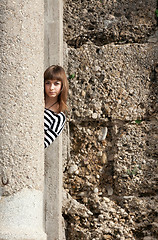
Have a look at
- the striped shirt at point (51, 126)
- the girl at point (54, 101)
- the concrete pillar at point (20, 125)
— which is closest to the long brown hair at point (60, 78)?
the girl at point (54, 101)

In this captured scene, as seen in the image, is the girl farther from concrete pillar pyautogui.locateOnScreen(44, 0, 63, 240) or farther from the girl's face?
concrete pillar pyautogui.locateOnScreen(44, 0, 63, 240)

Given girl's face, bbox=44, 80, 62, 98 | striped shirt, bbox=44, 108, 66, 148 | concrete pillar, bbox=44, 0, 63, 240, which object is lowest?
concrete pillar, bbox=44, 0, 63, 240

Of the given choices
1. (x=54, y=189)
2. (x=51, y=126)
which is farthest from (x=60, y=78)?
(x=54, y=189)

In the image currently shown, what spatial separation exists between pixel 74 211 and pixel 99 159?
0.46m

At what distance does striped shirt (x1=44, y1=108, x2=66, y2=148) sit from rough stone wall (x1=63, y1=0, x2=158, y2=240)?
1.05ft

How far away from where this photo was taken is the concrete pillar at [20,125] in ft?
10.4

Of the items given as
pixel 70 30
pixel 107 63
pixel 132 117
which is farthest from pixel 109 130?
pixel 70 30

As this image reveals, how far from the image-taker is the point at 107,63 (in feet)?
14.1

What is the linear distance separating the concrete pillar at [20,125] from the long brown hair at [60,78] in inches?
25.4

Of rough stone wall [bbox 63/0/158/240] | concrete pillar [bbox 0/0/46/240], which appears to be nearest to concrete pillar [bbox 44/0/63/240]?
rough stone wall [bbox 63/0/158/240]

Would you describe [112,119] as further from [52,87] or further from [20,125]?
[20,125]

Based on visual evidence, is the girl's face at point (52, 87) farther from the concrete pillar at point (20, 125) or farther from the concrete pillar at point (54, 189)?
the concrete pillar at point (20, 125)

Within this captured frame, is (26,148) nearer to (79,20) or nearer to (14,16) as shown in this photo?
(14,16)

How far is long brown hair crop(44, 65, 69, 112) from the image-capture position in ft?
13.2
